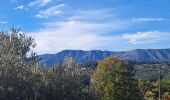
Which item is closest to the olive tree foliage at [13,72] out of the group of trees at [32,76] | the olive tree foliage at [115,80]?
the group of trees at [32,76]

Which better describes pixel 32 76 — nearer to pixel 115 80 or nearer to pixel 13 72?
pixel 13 72

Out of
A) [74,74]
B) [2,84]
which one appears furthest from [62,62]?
[2,84]

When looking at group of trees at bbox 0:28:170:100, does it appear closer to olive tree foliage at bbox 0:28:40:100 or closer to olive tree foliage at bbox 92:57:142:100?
olive tree foliage at bbox 0:28:40:100

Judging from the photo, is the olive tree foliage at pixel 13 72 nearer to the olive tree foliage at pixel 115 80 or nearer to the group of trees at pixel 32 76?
the group of trees at pixel 32 76

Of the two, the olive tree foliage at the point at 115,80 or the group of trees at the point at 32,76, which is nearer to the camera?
the group of trees at the point at 32,76

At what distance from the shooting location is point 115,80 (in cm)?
6594

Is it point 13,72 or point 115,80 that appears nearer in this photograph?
point 13,72

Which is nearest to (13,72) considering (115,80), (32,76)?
(32,76)

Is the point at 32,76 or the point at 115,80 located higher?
the point at 32,76

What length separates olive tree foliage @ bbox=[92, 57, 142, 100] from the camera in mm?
64062

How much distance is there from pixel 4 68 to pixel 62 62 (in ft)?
13.9

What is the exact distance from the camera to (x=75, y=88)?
2622 cm

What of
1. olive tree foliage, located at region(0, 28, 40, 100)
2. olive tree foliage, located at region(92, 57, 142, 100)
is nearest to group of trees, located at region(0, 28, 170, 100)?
olive tree foliage, located at region(0, 28, 40, 100)

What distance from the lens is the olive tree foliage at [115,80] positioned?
64.1m
